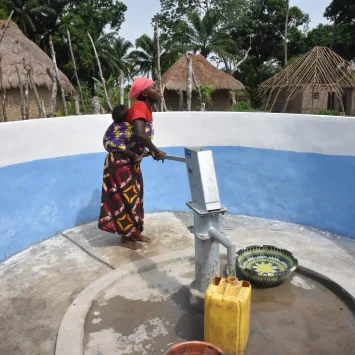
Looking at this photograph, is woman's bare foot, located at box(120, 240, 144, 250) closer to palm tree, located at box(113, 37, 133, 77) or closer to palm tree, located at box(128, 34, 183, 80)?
palm tree, located at box(128, 34, 183, 80)

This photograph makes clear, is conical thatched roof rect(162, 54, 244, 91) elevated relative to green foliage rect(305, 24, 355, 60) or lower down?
lower down

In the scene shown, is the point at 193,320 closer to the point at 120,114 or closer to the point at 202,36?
the point at 120,114

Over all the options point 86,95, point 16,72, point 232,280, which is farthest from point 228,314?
point 86,95

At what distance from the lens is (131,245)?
3629mm

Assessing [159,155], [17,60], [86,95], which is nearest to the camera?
[159,155]

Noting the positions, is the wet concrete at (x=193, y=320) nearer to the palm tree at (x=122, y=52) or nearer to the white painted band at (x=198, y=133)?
the white painted band at (x=198, y=133)

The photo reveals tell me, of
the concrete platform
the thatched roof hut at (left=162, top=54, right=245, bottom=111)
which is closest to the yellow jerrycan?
the concrete platform

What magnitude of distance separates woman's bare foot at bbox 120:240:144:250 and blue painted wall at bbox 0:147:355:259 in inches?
31.2

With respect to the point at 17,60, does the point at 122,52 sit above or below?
above

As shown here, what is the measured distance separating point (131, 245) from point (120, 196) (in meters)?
0.50

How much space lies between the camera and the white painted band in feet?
11.9

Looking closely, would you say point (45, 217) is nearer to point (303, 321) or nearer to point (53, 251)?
point (53, 251)

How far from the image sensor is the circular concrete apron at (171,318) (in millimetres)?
2305

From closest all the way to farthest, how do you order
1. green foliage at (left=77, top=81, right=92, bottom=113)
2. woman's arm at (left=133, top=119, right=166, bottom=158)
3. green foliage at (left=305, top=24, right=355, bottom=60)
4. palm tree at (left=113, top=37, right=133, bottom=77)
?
woman's arm at (left=133, top=119, right=166, bottom=158)
green foliage at (left=77, top=81, right=92, bottom=113)
green foliage at (left=305, top=24, right=355, bottom=60)
palm tree at (left=113, top=37, right=133, bottom=77)
